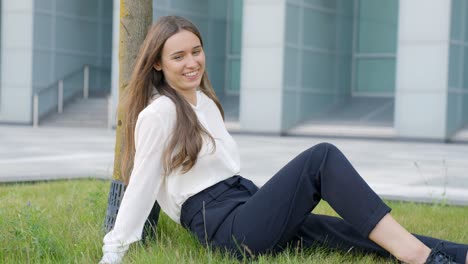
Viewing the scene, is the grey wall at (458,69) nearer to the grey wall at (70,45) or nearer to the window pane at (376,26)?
the window pane at (376,26)

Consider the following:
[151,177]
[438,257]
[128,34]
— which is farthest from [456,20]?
[151,177]

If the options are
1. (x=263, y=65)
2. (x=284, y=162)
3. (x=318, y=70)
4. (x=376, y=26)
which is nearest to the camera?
(x=284, y=162)

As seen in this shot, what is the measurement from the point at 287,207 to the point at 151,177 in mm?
685

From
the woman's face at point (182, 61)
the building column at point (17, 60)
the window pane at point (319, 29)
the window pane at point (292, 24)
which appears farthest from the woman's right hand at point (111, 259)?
the building column at point (17, 60)

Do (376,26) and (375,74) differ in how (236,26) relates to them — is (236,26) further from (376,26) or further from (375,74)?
(375,74)

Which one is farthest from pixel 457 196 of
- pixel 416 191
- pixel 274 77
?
pixel 274 77

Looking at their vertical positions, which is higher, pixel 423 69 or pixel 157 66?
pixel 423 69

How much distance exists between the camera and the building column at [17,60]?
2323 cm

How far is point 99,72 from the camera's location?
84.8ft

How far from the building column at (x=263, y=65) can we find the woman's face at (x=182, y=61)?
15646 millimetres

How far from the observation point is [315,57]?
20453 millimetres

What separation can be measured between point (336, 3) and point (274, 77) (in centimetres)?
344

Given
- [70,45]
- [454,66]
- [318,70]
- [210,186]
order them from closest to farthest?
[210,186], [454,66], [318,70], [70,45]

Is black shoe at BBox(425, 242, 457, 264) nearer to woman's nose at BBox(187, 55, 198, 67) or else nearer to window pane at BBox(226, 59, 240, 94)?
woman's nose at BBox(187, 55, 198, 67)
